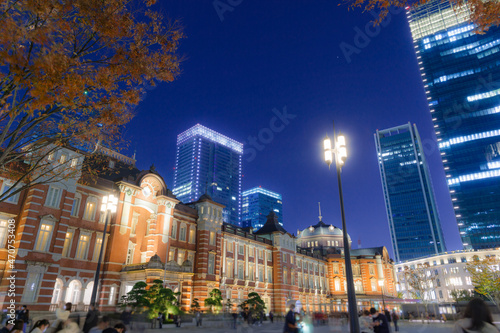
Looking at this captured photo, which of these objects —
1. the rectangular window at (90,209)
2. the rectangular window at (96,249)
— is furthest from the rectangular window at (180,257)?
the rectangular window at (90,209)

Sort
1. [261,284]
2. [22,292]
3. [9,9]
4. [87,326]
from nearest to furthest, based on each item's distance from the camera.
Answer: [9,9], [87,326], [22,292], [261,284]

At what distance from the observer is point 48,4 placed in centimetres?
705

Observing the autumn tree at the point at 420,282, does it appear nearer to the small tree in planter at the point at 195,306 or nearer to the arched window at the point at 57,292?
the small tree in planter at the point at 195,306

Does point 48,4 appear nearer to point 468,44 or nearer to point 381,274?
point 381,274

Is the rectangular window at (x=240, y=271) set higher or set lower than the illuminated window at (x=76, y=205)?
lower

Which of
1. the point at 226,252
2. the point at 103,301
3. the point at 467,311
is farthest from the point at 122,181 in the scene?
the point at 467,311

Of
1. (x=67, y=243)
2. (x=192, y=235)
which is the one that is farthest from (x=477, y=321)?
(x=192, y=235)

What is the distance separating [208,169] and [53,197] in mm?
153173

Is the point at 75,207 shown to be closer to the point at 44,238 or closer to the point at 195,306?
the point at 44,238

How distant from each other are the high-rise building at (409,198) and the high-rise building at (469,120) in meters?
44.9

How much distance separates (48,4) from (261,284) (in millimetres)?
48350

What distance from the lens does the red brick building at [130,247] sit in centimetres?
2462

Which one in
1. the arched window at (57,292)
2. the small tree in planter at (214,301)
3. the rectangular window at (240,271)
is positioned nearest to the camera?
the arched window at (57,292)

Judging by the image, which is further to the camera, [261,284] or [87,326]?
[261,284]
